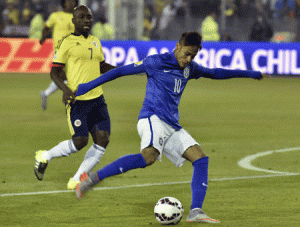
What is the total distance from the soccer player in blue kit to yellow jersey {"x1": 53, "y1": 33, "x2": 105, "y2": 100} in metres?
1.53

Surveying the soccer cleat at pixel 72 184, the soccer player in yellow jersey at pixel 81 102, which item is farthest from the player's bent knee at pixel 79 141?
the soccer cleat at pixel 72 184

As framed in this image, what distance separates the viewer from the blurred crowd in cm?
2508

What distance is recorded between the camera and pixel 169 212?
18.7 feet

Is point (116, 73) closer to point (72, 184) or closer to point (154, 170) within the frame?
point (72, 184)

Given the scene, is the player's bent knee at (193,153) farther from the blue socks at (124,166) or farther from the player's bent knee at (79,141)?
the player's bent knee at (79,141)

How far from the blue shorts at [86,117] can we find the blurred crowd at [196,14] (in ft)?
57.3

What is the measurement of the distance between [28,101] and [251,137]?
24.2 feet

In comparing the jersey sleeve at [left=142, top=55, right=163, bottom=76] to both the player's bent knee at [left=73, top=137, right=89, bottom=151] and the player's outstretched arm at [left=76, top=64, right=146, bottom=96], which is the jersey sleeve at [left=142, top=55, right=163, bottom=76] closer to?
the player's outstretched arm at [left=76, top=64, right=146, bottom=96]

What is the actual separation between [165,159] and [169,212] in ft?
12.0

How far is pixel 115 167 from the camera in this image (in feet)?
19.1

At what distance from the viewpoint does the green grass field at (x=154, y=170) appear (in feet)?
20.2

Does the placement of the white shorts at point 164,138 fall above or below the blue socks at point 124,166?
above

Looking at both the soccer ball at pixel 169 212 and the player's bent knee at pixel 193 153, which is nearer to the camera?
the soccer ball at pixel 169 212

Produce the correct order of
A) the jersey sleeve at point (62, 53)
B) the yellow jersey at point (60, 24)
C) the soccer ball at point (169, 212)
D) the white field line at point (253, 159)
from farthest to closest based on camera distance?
1. the yellow jersey at point (60, 24)
2. the white field line at point (253, 159)
3. the jersey sleeve at point (62, 53)
4. the soccer ball at point (169, 212)
